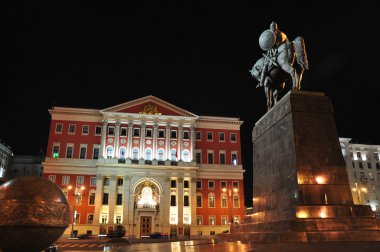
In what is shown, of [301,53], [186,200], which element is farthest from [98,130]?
[301,53]

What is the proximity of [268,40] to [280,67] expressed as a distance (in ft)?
3.44

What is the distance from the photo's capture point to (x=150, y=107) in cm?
4884

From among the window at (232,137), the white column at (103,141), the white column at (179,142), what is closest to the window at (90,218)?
the white column at (103,141)

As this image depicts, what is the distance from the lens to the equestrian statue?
1038 cm

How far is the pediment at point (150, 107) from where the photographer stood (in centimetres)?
4825

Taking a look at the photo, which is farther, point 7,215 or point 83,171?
point 83,171

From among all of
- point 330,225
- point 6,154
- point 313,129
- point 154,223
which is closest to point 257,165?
point 313,129

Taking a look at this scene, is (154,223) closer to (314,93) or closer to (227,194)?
(227,194)

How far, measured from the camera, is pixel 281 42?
11.3 m

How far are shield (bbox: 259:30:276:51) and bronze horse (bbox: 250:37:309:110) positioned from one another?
26cm

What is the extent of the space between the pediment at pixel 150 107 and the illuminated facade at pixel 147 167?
152 mm

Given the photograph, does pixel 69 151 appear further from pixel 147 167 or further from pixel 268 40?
pixel 268 40

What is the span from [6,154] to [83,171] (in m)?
38.2

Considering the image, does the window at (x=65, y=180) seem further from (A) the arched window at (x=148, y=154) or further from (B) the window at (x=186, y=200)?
(B) the window at (x=186, y=200)
